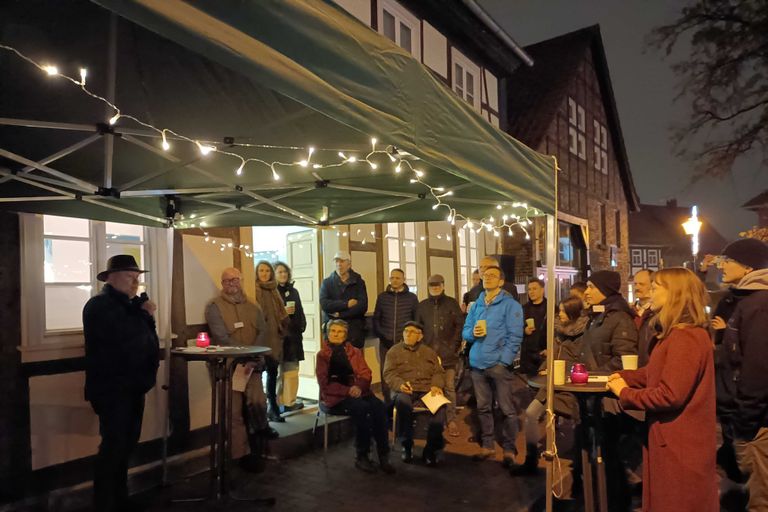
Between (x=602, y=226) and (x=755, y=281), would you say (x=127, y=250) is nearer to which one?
(x=755, y=281)

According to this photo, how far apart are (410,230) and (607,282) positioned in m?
5.60

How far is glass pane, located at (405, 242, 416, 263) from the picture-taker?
9.75 m

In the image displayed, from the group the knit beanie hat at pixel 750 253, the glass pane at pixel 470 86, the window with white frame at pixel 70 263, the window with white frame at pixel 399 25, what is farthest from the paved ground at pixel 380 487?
the glass pane at pixel 470 86

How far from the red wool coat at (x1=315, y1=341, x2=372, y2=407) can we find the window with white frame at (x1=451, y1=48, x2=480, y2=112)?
275 inches

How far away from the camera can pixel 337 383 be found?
5441mm

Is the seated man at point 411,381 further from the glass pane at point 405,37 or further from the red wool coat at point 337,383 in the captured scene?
the glass pane at point 405,37

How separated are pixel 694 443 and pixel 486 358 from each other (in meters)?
2.48

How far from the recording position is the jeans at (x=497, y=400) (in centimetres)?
530

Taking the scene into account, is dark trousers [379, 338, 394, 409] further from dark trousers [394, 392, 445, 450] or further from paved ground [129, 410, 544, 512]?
paved ground [129, 410, 544, 512]

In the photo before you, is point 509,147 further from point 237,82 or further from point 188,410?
point 188,410

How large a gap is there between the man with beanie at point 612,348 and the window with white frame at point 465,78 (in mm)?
7320

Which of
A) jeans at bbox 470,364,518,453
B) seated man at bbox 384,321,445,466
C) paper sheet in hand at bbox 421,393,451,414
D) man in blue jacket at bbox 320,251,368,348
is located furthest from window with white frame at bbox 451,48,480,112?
paper sheet in hand at bbox 421,393,451,414

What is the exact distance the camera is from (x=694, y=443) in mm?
3057

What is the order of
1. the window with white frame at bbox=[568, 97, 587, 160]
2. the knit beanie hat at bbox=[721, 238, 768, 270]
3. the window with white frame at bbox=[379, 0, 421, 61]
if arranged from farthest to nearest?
1. the window with white frame at bbox=[568, 97, 587, 160]
2. the window with white frame at bbox=[379, 0, 421, 61]
3. the knit beanie hat at bbox=[721, 238, 768, 270]
